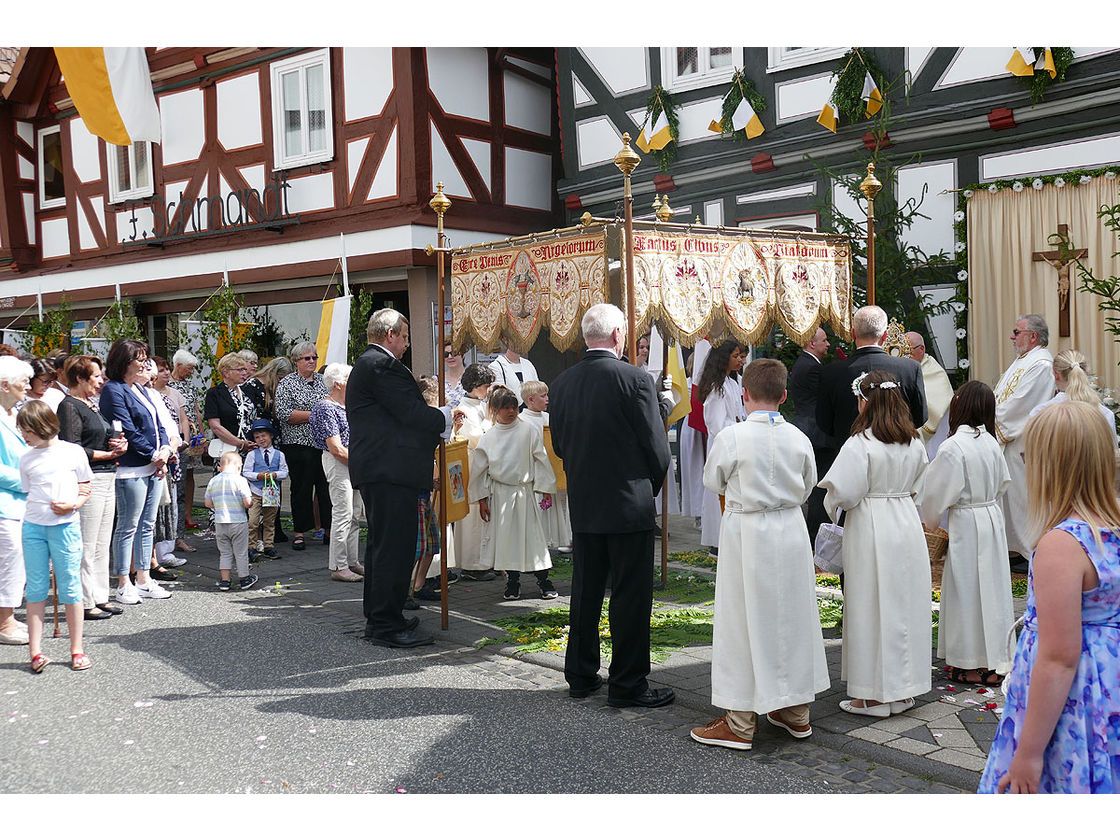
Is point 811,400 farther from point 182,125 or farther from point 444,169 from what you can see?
point 182,125

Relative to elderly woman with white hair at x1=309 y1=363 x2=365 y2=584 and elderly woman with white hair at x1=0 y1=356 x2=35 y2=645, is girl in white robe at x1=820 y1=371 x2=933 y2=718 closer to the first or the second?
elderly woman with white hair at x1=309 y1=363 x2=365 y2=584

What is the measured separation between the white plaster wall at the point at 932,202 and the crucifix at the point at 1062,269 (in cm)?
106

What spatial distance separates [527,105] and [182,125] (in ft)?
18.8

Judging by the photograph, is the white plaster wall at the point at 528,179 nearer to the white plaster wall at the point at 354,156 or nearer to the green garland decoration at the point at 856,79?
the white plaster wall at the point at 354,156

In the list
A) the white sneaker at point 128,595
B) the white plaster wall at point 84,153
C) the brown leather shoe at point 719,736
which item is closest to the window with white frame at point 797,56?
the brown leather shoe at point 719,736

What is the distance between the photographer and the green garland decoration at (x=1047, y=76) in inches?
355

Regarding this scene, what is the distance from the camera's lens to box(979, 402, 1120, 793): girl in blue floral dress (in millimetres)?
2365

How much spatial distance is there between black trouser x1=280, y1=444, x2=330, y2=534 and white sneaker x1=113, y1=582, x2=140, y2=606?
2503mm

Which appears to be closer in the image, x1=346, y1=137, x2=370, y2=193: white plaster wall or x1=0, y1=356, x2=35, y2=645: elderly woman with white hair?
x1=0, y1=356, x2=35, y2=645: elderly woman with white hair

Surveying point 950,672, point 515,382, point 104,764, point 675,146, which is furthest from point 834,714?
point 675,146

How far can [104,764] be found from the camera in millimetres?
4383

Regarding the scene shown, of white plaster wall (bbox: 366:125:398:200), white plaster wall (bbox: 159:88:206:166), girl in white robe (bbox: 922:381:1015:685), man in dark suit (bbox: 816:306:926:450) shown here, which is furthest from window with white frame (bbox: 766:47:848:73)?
white plaster wall (bbox: 159:88:206:166)

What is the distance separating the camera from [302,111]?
1462 centimetres

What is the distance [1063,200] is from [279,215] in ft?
34.0
